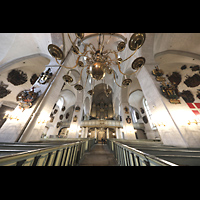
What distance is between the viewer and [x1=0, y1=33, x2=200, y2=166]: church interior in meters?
1.59

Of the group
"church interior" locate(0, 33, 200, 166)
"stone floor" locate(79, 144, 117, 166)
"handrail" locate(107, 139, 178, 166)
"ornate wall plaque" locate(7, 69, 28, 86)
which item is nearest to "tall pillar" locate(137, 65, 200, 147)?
"church interior" locate(0, 33, 200, 166)

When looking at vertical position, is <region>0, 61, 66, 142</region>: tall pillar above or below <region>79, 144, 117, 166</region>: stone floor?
above

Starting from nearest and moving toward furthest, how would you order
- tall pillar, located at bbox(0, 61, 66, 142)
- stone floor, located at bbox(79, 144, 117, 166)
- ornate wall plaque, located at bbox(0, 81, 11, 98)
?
1. stone floor, located at bbox(79, 144, 117, 166)
2. tall pillar, located at bbox(0, 61, 66, 142)
3. ornate wall plaque, located at bbox(0, 81, 11, 98)

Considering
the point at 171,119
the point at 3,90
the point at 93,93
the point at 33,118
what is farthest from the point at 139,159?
the point at 3,90

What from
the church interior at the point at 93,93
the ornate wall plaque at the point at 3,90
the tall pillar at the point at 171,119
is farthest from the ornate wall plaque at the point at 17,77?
the tall pillar at the point at 171,119

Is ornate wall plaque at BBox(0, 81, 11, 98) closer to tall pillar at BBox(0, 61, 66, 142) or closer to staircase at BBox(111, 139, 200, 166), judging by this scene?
tall pillar at BBox(0, 61, 66, 142)

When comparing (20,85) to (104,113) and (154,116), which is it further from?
(104,113)

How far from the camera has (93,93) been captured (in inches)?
198

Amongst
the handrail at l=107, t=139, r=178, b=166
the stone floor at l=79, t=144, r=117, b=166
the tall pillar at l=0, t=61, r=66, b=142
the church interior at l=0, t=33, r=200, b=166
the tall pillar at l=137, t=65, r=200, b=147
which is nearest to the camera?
the handrail at l=107, t=139, r=178, b=166

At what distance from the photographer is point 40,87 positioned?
493 cm

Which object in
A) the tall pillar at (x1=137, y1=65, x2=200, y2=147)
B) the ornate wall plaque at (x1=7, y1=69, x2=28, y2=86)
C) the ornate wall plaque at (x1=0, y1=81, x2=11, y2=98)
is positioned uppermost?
the ornate wall plaque at (x1=7, y1=69, x2=28, y2=86)
